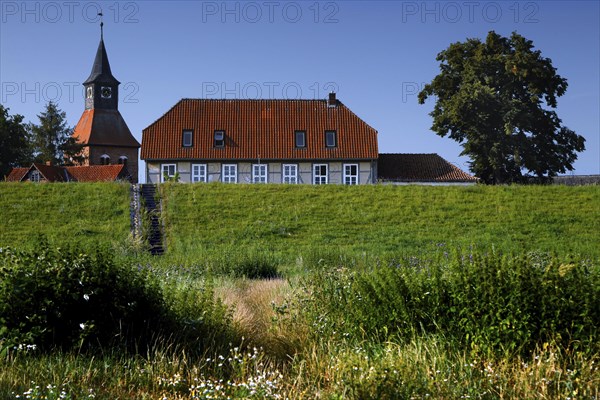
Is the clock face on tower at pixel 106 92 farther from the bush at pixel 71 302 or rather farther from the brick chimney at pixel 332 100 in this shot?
the bush at pixel 71 302

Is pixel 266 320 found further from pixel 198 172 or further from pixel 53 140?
pixel 53 140

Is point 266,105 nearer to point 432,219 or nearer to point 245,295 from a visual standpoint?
point 432,219

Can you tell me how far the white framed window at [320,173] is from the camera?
4662 cm

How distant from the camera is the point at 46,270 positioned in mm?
7246

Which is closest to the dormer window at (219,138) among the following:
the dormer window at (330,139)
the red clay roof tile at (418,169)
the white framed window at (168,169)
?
the white framed window at (168,169)

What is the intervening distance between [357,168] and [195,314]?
3849 cm

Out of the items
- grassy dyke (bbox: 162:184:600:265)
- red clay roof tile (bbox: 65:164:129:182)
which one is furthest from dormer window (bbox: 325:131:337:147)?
red clay roof tile (bbox: 65:164:129:182)

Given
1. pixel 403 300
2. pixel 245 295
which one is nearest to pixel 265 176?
pixel 245 295

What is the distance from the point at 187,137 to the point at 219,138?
6.72 ft

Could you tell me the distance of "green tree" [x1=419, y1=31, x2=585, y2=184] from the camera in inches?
1661

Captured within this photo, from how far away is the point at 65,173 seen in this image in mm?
57750

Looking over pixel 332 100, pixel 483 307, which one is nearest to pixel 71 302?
pixel 483 307

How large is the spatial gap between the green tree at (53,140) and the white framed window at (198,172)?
25.4m

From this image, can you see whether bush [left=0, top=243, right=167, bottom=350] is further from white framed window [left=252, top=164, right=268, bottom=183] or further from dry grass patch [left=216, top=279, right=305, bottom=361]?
white framed window [left=252, top=164, right=268, bottom=183]
